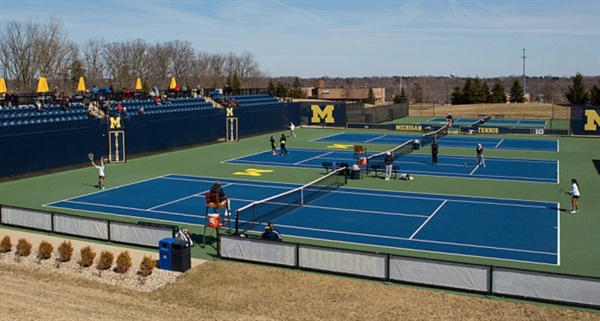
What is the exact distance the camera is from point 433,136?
6266cm

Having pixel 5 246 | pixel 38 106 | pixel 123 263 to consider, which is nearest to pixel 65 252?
pixel 123 263

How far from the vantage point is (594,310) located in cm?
1619

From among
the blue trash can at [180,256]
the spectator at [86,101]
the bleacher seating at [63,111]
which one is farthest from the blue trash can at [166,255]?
the spectator at [86,101]

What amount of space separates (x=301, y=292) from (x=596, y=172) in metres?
29.5

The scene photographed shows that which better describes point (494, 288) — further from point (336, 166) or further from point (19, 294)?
point (336, 166)

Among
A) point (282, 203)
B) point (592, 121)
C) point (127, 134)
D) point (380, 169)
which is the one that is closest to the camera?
point (282, 203)

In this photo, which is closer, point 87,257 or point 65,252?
point 87,257

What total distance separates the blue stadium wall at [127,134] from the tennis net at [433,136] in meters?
17.9

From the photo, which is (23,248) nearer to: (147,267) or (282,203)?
(147,267)

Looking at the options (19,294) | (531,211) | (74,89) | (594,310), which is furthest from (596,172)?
(74,89)

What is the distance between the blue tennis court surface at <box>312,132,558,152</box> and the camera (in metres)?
56.1

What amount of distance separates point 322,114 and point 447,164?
35.0 m

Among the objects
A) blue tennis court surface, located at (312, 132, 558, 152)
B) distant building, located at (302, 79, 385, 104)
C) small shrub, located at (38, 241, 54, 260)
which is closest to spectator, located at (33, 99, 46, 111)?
small shrub, located at (38, 241, 54, 260)

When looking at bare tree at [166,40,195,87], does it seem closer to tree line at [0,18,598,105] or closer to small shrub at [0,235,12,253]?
tree line at [0,18,598,105]
